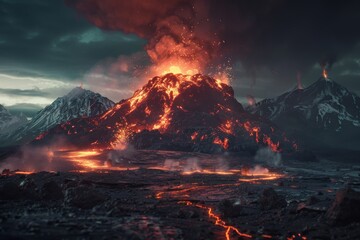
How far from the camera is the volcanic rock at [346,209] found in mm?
22328

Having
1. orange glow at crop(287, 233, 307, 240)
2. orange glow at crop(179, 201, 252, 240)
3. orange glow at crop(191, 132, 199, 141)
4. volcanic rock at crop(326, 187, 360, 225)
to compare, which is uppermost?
orange glow at crop(191, 132, 199, 141)

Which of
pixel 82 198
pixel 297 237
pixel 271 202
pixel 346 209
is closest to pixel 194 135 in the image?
pixel 271 202

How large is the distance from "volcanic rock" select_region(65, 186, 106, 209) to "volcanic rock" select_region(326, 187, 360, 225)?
19.0 metres

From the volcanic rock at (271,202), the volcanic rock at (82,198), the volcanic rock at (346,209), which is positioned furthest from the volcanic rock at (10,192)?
the volcanic rock at (346,209)

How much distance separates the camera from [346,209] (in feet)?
73.6

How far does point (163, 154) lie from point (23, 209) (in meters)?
123

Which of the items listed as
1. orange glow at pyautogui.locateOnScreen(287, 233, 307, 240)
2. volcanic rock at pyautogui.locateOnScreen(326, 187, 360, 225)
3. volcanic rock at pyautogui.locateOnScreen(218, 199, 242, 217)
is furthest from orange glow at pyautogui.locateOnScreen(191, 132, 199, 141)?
orange glow at pyautogui.locateOnScreen(287, 233, 307, 240)

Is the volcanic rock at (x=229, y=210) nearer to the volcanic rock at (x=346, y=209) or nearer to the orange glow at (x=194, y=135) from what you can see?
the volcanic rock at (x=346, y=209)

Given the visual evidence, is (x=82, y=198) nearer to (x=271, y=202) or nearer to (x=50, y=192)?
(x=50, y=192)

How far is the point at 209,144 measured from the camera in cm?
17812

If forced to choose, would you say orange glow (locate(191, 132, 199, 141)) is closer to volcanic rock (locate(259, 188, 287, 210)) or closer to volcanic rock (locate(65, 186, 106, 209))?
volcanic rock (locate(259, 188, 287, 210))

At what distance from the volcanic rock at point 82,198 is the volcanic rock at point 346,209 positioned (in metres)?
19.0

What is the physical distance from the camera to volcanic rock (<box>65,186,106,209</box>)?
1182 inches

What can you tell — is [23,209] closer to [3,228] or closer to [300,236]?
[3,228]
